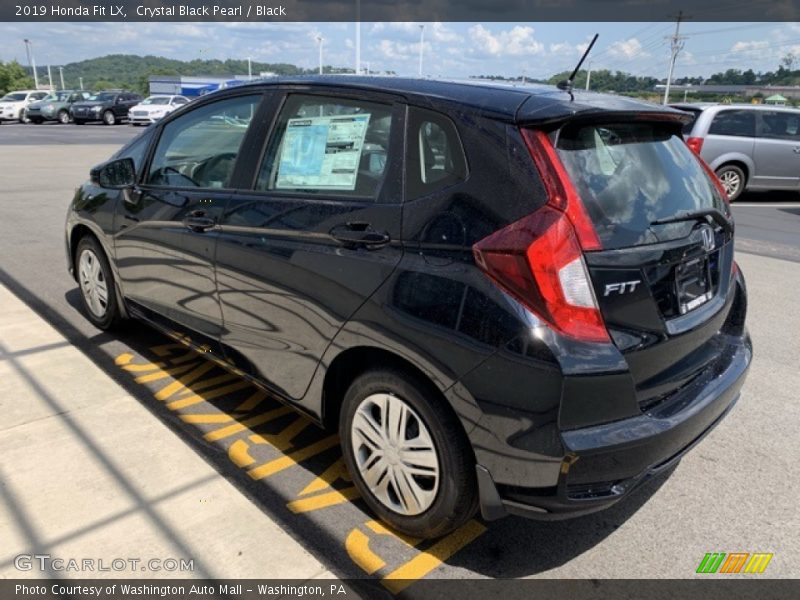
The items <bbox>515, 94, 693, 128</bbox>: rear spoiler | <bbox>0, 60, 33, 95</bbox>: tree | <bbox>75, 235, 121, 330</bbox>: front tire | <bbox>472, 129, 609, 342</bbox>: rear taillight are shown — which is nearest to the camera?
<bbox>472, 129, 609, 342</bbox>: rear taillight

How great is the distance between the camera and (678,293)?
229cm

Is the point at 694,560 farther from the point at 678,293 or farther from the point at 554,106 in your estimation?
the point at 554,106

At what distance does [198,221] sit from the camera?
3219 millimetres

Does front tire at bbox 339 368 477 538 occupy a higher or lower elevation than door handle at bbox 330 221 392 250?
lower

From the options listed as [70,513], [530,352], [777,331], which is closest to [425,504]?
[530,352]

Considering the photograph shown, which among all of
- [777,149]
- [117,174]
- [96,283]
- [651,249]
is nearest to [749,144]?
[777,149]

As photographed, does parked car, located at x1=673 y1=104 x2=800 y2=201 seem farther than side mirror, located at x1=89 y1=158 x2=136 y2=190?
Yes

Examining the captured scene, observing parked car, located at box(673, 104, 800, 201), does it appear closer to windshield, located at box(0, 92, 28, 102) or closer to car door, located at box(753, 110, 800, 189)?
car door, located at box(753, 110, 800, 189)

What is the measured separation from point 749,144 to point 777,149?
1.96 feet

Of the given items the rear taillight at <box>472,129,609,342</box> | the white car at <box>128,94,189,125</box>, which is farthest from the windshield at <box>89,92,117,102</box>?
the rear taillight at <box>472,129,609,342</box>

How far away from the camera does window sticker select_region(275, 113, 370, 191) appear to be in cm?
264

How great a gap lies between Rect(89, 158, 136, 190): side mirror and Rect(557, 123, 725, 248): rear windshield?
2.83 meters

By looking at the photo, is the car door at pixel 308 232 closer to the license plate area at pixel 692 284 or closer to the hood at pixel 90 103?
the license plate area at pixel 692 284

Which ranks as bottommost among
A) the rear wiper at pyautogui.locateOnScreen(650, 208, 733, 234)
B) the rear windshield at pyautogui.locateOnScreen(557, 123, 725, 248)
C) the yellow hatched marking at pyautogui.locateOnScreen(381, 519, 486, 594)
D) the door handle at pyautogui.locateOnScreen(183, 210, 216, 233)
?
the yellow hatched marking at pyautogui.locateOnScreen(381, 519, 486, 594)
